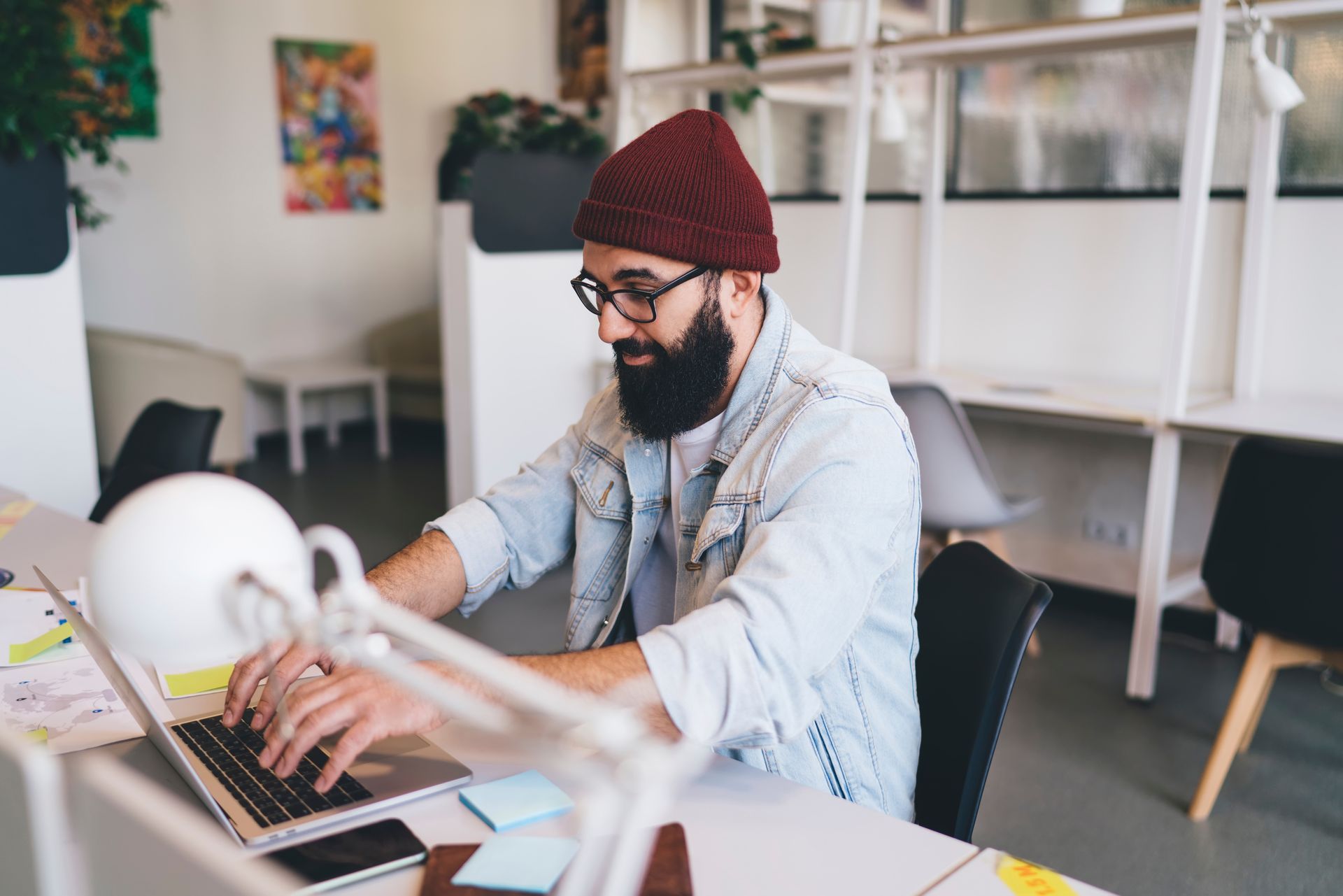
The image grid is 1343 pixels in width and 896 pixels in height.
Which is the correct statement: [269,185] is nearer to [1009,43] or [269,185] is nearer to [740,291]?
[1009,43]

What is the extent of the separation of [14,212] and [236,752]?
8.77 feet

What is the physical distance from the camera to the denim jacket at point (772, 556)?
1075 mm

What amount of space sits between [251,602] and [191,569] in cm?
3

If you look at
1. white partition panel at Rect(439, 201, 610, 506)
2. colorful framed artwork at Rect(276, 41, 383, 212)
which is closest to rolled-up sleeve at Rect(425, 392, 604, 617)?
white partition panel at Rect(439, 201, 610, 506)

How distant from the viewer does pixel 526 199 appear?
4.04 metres

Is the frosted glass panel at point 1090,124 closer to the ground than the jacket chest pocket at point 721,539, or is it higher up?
higher up

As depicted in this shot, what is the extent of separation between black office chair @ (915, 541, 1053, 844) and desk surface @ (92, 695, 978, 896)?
0.25 m

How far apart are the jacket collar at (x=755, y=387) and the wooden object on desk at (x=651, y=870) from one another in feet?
1.68

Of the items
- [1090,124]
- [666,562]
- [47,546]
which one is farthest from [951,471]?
[47,546]

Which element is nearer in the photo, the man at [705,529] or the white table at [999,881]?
the white table at [999,881]

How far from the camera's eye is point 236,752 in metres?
1.14

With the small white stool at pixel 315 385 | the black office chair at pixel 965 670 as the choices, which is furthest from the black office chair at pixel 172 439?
the small white stool at pixel 315 385

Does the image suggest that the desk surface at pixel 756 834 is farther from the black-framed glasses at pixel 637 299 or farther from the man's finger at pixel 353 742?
the black-framed glasses at pixel 637 299

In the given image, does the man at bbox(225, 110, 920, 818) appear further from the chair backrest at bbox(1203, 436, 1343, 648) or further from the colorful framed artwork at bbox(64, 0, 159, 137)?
the colorful framed artwork at bbox(64, 0, 159, 137)
